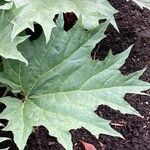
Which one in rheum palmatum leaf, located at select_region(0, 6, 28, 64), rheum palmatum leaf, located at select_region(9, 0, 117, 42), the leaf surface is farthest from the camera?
the leaf surface

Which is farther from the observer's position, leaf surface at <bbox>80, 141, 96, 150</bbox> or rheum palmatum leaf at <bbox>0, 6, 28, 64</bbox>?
leaf surface at <bbox>80, 141, 96, 150</bbox>

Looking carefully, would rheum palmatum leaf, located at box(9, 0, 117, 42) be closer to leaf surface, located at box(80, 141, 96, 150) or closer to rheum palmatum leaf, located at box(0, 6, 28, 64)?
rheum palmatum leaf, located at box(0, 6, 28, 64)

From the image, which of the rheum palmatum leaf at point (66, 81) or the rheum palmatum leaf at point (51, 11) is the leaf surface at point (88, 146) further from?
the rheum palmatum leaf at point (51, 11)

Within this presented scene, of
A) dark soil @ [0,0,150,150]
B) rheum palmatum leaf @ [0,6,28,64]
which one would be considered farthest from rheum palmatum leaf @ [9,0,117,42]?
dark soil @ [0,0,150,150]

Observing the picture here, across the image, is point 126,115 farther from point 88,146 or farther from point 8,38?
point 8,38

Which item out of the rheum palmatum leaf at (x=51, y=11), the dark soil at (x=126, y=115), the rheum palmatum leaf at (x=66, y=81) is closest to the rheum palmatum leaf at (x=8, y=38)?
the rheum palmatum leaf at (x=51, y=11)

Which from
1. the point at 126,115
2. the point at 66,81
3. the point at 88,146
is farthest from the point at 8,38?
the point at 126,115
